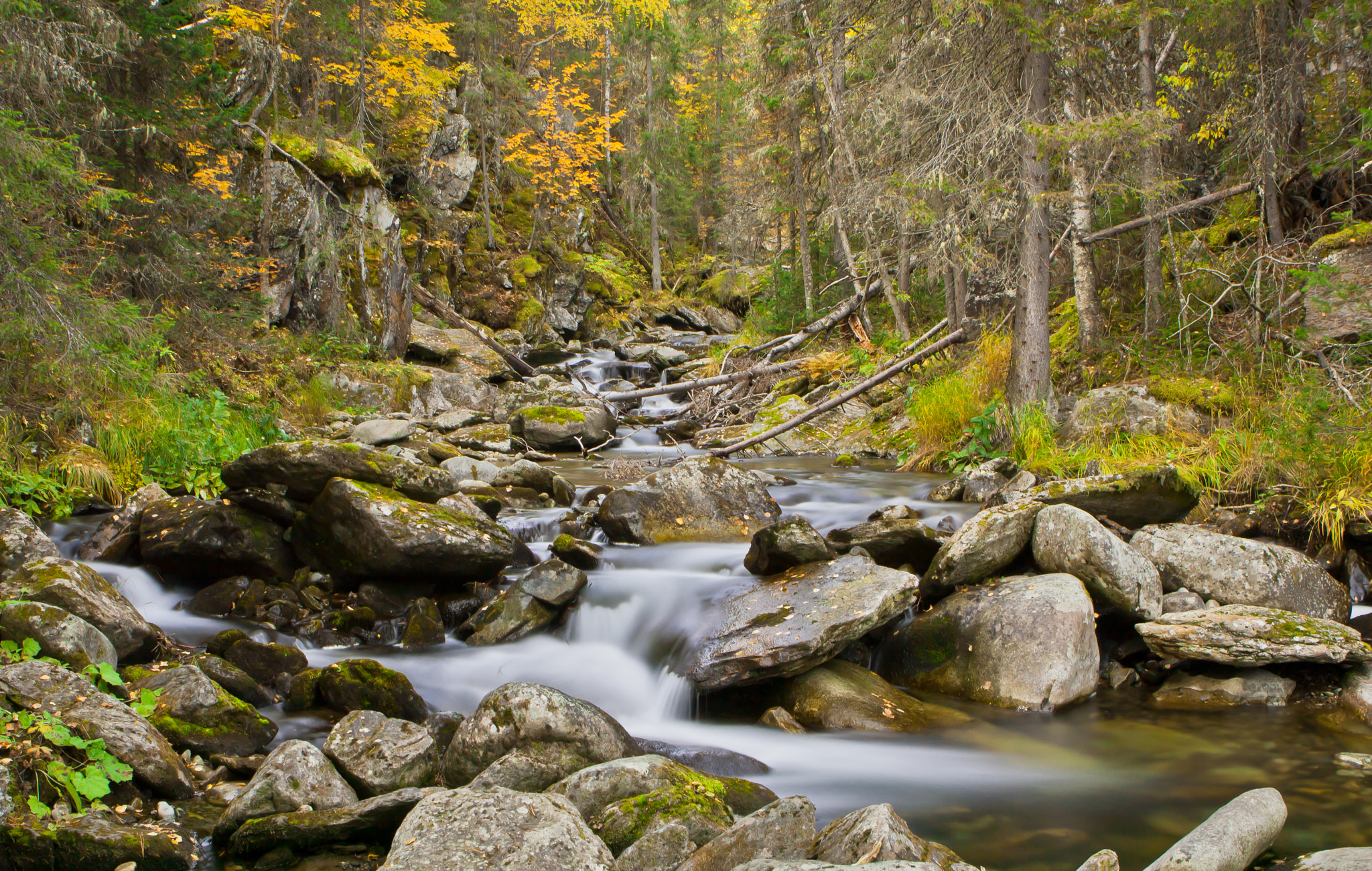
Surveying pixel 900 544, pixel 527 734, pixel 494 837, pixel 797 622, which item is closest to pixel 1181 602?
pixel 900 544

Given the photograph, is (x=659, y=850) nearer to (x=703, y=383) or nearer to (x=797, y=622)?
(x=797, y=622)

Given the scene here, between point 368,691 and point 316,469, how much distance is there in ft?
8.60

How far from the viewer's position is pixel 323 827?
345 cm

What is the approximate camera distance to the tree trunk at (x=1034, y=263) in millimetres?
8578

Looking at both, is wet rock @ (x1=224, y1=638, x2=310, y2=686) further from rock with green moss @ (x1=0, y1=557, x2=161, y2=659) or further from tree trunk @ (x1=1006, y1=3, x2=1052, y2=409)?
tree trunk @ (x1=1006, y1=3, x2=1052, y2=409)

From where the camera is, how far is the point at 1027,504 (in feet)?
21.0

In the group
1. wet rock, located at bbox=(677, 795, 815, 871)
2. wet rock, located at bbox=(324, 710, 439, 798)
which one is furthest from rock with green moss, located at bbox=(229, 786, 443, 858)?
wet rock, located at bbox=(677, 795, 815, 871)

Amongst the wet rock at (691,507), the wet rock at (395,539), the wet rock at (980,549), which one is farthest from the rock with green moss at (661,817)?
the wet rock at (691,507)

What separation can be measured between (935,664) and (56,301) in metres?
7.73

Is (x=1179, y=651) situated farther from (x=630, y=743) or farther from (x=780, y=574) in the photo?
(x=630, y=743)

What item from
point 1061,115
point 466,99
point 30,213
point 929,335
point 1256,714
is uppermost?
point 466,99

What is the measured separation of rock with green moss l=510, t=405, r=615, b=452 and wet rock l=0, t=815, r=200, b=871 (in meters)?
9.56

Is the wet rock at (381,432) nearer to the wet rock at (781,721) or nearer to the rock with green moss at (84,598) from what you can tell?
the rock with green moss at (84,598)

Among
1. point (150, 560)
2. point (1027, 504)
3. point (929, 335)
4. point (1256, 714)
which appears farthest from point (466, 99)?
point (1256, 714)
